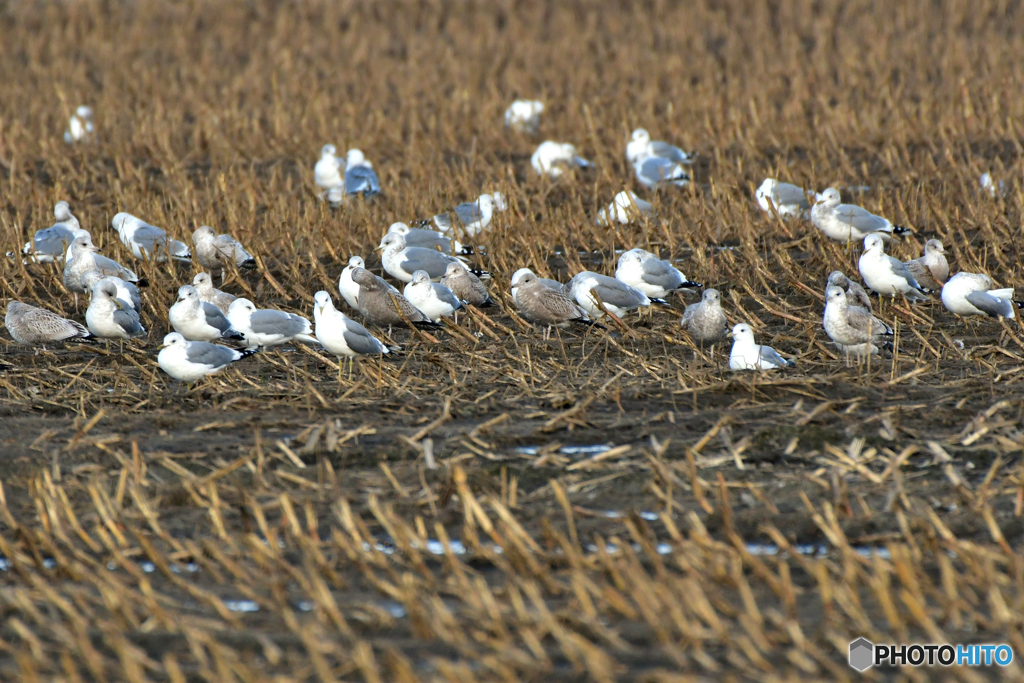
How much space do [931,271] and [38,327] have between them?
19.3 ft

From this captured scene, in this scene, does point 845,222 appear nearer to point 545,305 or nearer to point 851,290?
point 851,290

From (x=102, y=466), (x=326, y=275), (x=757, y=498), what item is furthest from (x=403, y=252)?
(x=757, y=498)

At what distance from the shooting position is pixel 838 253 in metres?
8.99

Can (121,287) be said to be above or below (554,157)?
above

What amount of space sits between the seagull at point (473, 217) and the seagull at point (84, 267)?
2.56 m

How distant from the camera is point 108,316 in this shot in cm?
736

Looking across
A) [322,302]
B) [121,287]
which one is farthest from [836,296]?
[121,287]

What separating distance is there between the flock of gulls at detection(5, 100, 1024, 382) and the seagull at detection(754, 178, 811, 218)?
0.01m

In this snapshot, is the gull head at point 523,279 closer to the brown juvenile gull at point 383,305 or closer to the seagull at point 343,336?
the brown juvenile gull at point 383,305

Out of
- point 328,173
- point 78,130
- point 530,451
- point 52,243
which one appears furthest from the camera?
point 78,130

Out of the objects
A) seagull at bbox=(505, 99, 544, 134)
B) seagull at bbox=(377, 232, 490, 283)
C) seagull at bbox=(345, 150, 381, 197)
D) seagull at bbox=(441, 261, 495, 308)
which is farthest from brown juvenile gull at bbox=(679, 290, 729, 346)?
seagull at bbox=(505, 99, 544, 134)

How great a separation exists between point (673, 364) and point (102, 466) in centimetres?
308

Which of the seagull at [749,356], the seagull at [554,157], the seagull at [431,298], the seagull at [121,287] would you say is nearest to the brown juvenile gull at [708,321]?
the seagull at [749,356]

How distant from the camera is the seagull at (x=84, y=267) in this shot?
8613 millimetres
